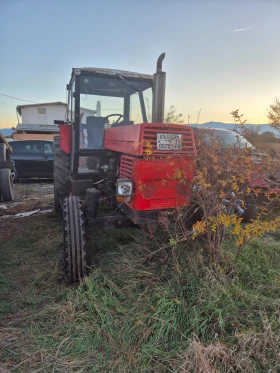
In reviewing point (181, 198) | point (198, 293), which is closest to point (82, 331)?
point (198, 293)

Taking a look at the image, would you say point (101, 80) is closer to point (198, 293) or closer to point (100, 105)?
point (100, 105)

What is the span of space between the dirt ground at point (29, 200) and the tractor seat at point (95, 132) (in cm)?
243

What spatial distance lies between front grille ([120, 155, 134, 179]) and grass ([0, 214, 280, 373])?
79cm

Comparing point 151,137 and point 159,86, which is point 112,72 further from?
point 151,137

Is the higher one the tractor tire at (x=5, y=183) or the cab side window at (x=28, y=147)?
the cab side window at (x=28, y=147)

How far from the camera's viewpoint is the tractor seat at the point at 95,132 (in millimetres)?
4004

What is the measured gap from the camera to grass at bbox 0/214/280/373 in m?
1.83

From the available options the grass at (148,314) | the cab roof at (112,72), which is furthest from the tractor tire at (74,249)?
the cab roof at (112,72)

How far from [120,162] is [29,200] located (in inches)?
177

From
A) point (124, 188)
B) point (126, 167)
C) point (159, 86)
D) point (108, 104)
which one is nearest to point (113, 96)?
point (108, 104)

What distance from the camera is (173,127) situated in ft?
8.70

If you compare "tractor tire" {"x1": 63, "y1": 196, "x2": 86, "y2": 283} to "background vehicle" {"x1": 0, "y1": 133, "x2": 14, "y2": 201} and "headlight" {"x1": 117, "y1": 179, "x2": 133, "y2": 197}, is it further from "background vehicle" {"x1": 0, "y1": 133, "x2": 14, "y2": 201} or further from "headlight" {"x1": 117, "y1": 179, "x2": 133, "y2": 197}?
"background vehicle" {"x1": 0, "y1": 133, "x2": 14, "y2": 201}

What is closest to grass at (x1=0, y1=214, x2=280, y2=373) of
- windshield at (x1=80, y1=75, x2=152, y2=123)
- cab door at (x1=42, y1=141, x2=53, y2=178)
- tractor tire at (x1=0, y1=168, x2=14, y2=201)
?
windshield at (x1=80, y1=75, x2=152, y2=123)

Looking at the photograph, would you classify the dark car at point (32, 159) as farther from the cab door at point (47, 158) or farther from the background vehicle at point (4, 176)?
the background vehicle at point (4, 176)
